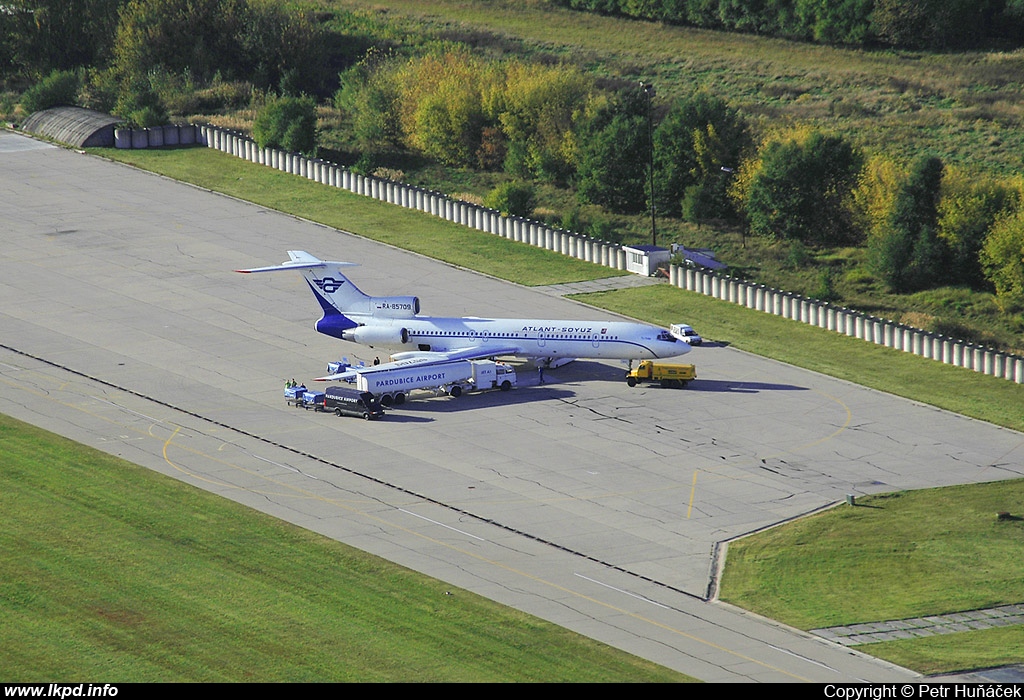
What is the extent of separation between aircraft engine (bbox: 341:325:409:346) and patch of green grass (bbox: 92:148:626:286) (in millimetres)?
25214

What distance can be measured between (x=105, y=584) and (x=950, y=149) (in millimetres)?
111960

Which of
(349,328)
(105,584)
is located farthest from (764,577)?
(349,328)

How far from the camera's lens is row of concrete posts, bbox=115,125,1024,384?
110 m

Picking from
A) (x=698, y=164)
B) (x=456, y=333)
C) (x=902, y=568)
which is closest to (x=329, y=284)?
(x=456, y=333)

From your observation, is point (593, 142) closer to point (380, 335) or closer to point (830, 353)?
point (830, 353)

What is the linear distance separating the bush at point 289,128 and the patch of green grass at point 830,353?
1986 inches

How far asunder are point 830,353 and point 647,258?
2306 centimetres

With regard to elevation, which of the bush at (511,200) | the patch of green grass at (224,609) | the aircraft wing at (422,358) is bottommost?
the patch of green grass at (224,609)

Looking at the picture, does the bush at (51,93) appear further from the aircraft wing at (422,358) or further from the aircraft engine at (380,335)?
the aircraft wing at (422,358)

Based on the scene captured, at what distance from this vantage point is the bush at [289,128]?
16200 cm

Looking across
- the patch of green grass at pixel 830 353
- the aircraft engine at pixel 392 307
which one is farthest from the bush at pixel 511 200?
the aircraft engine at pixel 392 307

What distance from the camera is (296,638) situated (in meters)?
65.8

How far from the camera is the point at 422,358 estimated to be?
334ft

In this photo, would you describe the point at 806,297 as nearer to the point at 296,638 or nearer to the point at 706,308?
the point at 706,308
